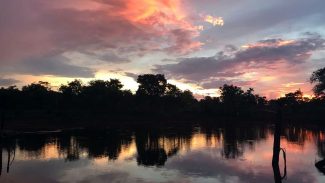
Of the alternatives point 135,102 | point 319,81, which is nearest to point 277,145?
point 319,81

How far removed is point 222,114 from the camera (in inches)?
5468

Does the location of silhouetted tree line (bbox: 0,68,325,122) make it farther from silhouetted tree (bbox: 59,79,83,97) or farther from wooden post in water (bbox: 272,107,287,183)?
wooden post in water (bbox: 272,107,287,183)

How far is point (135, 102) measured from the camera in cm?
13475

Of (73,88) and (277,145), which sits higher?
(73,88)

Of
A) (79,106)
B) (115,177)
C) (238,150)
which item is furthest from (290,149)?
(79,106)

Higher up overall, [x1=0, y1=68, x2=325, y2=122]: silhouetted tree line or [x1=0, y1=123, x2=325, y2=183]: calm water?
[x1=0, y1=68, x2=325, y2=122]: silhouetted tree line

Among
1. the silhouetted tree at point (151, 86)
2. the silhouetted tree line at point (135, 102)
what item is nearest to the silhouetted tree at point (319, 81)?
the silhouetted tree line at point (135, 102)

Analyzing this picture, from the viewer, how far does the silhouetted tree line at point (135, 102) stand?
109000mm

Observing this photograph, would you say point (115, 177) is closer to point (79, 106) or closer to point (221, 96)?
point (79, 106)

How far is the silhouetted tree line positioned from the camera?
109 meters

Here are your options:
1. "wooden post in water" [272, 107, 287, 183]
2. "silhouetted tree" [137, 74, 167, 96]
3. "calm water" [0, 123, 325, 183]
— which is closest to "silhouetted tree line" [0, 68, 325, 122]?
"silhouetted tree" [137, 74, 167, 96]

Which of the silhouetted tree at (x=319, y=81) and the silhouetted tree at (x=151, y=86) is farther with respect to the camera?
the silhouetted tree at (x=151, y=86)

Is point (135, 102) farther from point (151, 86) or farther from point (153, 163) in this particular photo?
point (153, 163)

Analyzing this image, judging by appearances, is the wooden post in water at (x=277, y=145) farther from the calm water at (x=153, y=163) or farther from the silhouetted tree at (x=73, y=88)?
the silhouetted tree at (x=73, y=88)
